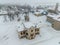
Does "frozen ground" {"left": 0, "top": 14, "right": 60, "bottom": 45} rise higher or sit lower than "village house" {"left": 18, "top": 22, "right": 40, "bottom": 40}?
lower

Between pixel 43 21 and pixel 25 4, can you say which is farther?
pixel 25 4

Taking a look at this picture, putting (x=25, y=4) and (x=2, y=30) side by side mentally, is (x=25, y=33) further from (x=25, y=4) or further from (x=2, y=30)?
(x=25, y=4)

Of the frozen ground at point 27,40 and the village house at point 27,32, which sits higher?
the village house at point 27,32

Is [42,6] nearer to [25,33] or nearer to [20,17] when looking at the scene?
[20,17]

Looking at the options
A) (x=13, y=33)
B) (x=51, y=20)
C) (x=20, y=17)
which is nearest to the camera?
(x=13, y=33)

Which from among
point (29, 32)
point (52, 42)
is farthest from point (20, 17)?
point (52, 42)

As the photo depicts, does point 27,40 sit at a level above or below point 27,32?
below

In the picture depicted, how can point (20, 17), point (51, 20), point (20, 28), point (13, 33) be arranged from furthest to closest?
1. point (20, 17)
2. point (51, 20)
3. point (13, 33)
4. point (20, 28)

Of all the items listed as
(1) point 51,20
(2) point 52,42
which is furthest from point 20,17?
(2) point 52,42

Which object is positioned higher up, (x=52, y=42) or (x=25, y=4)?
(x=25, y=4)
